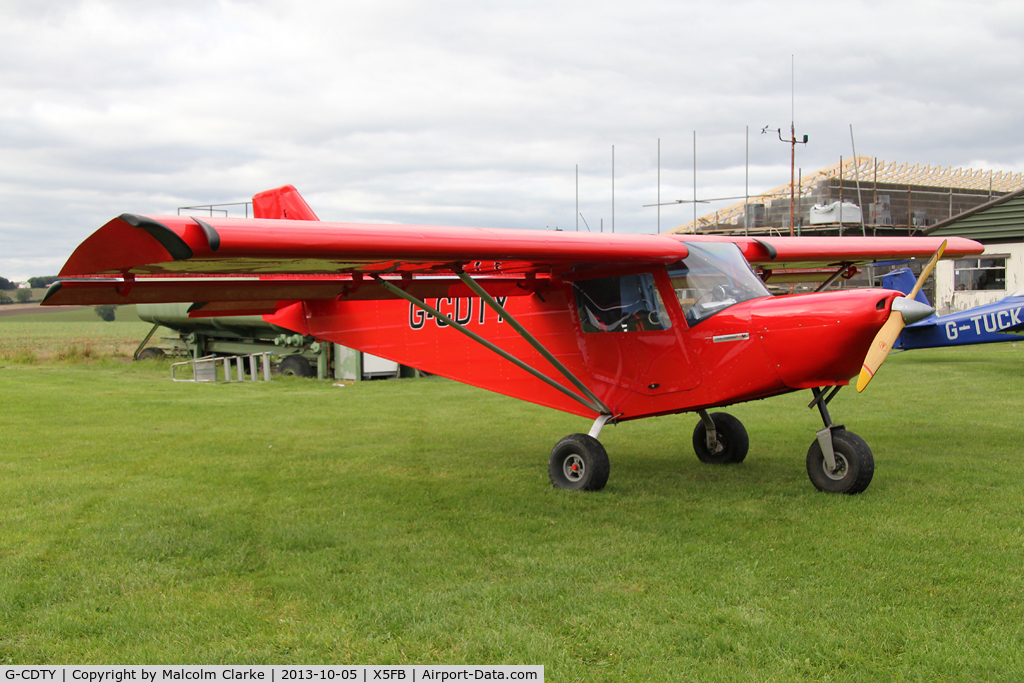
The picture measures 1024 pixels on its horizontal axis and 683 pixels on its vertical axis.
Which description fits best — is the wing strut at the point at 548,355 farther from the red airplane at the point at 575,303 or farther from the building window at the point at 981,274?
the building window at the point at 981,274

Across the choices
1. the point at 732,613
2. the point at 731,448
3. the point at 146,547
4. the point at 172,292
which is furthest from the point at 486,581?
the point at 731,448

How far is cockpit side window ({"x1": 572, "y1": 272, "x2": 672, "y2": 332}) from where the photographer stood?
7559 millimetres

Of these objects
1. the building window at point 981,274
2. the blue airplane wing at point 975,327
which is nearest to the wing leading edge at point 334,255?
the blue airplane wing at point 975,327

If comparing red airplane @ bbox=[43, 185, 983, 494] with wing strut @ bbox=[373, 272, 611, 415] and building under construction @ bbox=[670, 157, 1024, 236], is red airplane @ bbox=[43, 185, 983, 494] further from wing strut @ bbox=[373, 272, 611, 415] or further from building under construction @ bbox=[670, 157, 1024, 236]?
building under construction @ bbox=[670, 157, 1024, 236]

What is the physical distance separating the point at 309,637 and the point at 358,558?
4.65ft

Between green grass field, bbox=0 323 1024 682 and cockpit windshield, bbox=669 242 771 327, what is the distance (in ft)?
6.04

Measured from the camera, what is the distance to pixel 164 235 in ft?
14.6

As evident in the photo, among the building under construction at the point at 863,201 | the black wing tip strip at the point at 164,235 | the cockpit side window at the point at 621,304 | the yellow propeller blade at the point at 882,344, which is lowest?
the yellow propeller blade at the point at 882,344

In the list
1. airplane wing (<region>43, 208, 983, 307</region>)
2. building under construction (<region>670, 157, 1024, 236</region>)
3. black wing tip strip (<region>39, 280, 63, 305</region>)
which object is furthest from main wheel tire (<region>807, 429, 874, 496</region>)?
building under construction (<region>670, 157, 1024, 236</region>)

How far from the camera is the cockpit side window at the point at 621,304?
7559 millimetres

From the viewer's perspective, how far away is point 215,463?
9250 mm

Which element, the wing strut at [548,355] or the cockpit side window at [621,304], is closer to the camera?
the wing strut at [548,355]

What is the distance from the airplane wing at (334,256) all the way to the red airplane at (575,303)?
0.06ft

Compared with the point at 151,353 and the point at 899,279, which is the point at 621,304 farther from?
the point at 151,353
